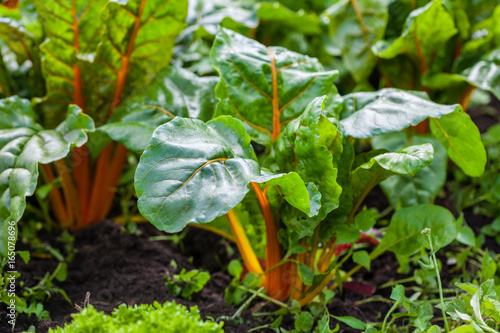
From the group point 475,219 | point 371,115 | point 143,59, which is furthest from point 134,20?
point 475,219

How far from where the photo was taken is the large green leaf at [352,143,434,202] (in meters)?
0.98

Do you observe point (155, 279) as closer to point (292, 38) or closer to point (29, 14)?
point (29, 14)

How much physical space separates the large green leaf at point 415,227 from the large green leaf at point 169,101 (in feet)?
2.06

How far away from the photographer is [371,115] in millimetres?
1156

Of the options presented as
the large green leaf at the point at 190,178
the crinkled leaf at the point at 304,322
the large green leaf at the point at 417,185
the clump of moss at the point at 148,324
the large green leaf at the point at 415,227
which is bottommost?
the crinkled leaf at the point at 304,322

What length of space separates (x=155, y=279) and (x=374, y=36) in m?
1.36

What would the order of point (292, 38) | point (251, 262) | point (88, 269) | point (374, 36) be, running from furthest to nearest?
point (292, 38) < point (374, 36) < point (88, 269) < point (251, 262)

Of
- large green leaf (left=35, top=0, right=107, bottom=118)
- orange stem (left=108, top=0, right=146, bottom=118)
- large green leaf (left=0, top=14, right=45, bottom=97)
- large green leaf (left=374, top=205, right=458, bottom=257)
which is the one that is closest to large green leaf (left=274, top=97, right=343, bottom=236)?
large green leaf (left=374, top=205, right=458, bottom=257)

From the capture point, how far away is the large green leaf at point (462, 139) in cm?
120

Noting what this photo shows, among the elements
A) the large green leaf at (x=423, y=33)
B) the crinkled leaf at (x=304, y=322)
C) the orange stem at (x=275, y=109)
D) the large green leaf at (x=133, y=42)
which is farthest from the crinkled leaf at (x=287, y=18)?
the crinkled leaf at (x=304, y=322)

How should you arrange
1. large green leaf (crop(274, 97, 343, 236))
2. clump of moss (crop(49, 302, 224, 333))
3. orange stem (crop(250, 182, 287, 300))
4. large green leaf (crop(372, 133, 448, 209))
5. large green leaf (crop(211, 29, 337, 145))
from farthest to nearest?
large green leaf (crop(372, 133, 448, 209))
large green leaf (crop(211, 29, 337, 145))
orange stem (crop(250, 182, 287, 300))
large green leaf (crop(274, 97, 343, 236))
clump of moss (crop(49, 302, 224, 333))

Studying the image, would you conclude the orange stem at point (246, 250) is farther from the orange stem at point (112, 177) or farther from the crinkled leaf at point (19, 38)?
the crinkled leaf at point (19, 38)

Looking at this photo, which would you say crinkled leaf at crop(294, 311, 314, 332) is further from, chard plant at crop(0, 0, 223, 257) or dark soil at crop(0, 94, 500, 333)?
chard plant at crop(0, 0, 223, 257)

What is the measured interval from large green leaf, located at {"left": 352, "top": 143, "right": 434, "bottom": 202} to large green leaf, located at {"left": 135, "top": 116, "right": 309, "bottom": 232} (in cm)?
22
